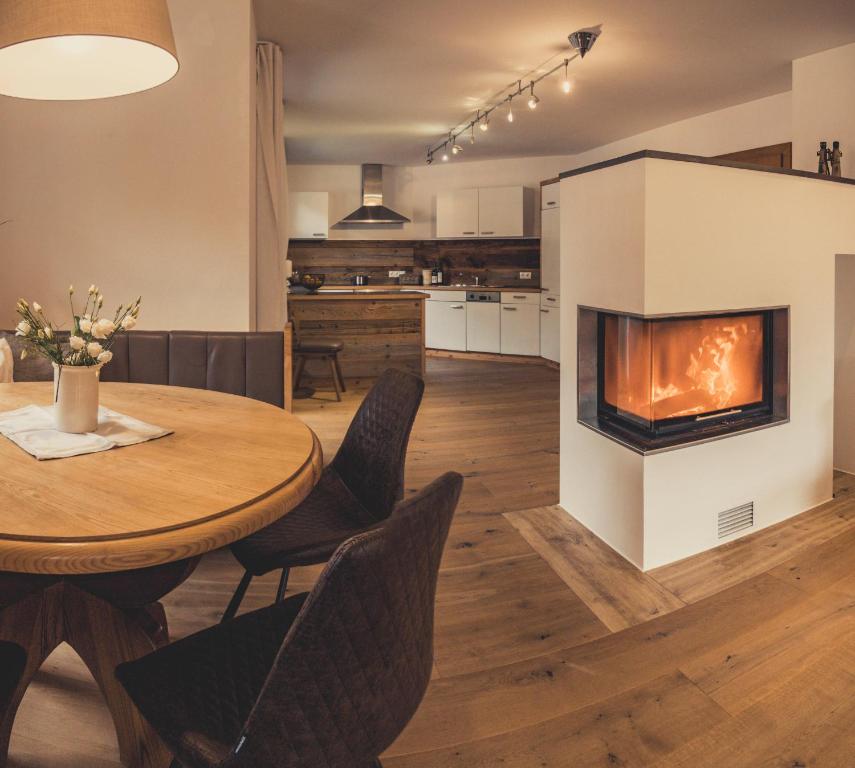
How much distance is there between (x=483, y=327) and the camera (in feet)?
27.3

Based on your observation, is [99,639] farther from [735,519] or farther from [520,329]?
[520,329]

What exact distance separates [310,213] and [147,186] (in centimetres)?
523

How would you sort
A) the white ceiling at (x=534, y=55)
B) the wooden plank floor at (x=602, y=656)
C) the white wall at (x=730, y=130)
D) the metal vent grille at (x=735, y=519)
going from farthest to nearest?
1. the white wall at (x=730, y=130)
2. the white ceiling at (x=534, y=55)
3. the metal vent grille at (x=735, y=519)
4. the wooden plank floor at (x=602, y=656)

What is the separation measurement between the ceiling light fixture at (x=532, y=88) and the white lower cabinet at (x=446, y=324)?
1860 mm

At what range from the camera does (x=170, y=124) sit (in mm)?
3607

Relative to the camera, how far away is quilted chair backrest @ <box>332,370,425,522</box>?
6.15ft

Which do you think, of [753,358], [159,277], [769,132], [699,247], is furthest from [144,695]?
[769,132]

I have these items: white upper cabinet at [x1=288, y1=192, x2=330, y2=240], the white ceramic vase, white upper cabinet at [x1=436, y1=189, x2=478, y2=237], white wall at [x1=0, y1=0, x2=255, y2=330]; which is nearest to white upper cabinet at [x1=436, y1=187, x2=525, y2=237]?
white upper cabinet at [x1=436, y1=189, x2=478, y2=237]

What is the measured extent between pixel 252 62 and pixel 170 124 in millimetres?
571

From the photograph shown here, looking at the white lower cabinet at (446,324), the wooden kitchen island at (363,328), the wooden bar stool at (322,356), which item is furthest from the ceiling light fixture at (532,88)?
the wooden bar stool at (322,356)

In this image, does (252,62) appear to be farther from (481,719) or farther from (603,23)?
(481,719)

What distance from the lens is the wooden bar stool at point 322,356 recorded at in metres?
5.67

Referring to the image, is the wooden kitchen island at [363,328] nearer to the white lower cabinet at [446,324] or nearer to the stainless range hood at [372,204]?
the white lower cabinet at [446,324]

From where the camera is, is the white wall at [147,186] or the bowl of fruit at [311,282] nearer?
the white wall at [147,186]
